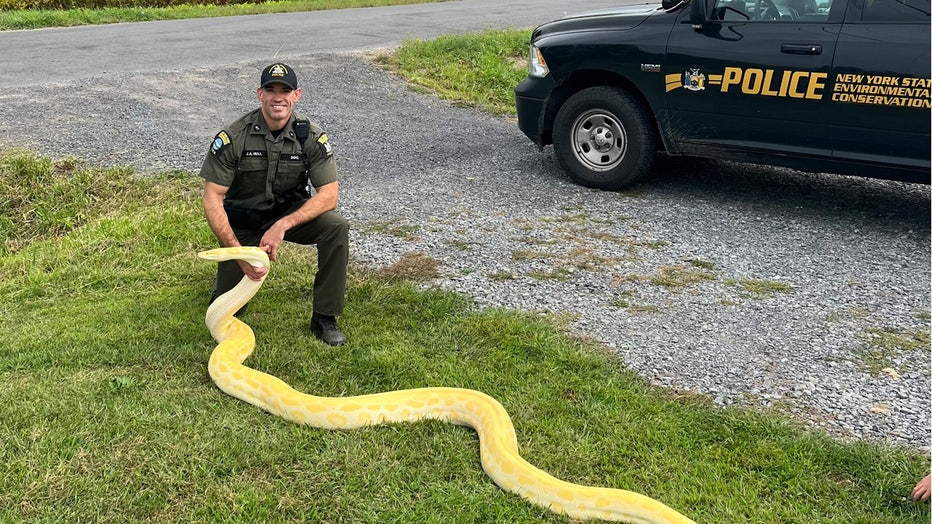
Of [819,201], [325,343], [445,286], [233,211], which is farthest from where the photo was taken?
[819,201]

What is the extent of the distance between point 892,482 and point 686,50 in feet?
13.9

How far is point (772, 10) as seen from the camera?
6.44 meters

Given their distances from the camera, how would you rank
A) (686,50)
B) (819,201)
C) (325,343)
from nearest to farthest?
(325,343)
(686,50)
(819,201)

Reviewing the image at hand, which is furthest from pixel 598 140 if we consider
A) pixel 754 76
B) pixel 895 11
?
pixel 895 11

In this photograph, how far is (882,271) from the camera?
219 inches

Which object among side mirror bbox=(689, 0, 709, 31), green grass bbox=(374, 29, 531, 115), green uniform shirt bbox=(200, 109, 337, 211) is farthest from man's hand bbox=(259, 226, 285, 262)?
green grass bbox=(374, 29, 531, 115)

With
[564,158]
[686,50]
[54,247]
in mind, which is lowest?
[54,247]

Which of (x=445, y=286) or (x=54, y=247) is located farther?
(x=54, y=247)

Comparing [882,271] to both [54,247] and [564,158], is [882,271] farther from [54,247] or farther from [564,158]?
[54,247]

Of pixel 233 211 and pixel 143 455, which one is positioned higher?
pixel 233 211

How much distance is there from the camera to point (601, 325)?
478 centimetres

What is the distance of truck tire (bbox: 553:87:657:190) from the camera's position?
23.0ft

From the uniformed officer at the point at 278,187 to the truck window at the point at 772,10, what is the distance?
370cm

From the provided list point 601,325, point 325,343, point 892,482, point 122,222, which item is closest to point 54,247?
point 122,222
